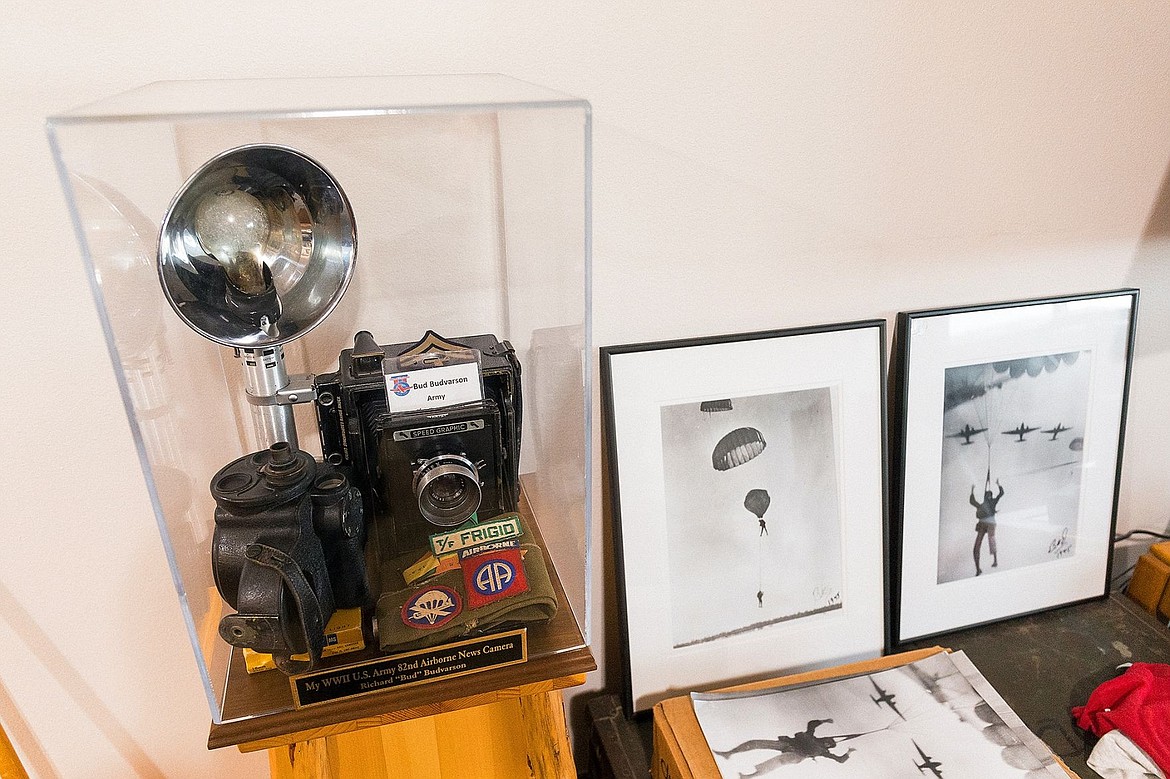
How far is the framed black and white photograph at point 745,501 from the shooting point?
3.84ft

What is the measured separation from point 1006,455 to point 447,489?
102 cm

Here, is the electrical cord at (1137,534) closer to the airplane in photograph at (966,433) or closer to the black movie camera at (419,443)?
the airplane in photograph at (966,433)

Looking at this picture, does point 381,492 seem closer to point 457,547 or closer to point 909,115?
point 457,547

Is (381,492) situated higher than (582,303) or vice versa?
(582,303)

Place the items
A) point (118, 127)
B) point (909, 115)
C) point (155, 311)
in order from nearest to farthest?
point (118, 127) → point (155, 311) → point (909, 115)

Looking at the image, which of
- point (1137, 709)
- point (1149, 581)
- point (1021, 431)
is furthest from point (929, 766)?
point (1149, 581)

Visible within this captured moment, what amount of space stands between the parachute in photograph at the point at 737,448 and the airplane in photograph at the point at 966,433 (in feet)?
1.14

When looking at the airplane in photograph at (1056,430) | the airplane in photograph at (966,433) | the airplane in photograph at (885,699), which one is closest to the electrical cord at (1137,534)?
the airplane in photograph at (1056,430)

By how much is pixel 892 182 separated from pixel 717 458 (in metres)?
0.49

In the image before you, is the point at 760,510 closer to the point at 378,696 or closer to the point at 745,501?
the point at 745,501

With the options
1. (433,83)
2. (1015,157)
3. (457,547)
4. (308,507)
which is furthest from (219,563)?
(1015,157)

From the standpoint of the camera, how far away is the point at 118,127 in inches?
25.2

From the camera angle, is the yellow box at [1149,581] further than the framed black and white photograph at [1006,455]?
Yes

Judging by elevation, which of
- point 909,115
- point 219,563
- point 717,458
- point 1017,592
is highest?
point 909,115
